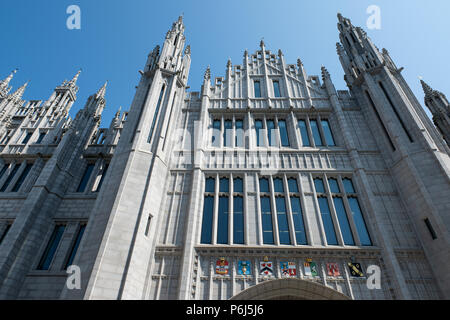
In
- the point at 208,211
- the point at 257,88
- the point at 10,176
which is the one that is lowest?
the point at 208,211

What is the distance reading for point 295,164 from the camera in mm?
17422

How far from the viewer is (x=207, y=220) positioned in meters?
15.3

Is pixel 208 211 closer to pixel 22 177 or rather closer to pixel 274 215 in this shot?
pixel 274 215

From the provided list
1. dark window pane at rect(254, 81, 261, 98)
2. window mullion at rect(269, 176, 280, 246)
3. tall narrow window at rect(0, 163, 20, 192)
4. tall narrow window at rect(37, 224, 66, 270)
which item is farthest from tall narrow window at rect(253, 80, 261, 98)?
tall narrow window at rect(0, 163, 20, 192)

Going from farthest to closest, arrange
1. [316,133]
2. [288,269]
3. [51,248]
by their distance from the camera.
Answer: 1. [316,133]
2. [51,248]
3. [288,269]

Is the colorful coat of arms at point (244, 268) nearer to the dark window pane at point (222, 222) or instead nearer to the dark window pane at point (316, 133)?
the dark window pane at point (222, 222)

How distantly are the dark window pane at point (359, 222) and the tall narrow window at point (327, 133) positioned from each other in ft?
15.9

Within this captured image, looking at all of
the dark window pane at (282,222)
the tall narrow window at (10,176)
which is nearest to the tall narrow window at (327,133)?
the dark window pane at (282,222)

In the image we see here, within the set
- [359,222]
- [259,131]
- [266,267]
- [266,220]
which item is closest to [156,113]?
[259,131]

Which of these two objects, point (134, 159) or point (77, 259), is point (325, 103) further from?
point (77, 259)

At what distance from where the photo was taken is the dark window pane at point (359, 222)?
14.2 m

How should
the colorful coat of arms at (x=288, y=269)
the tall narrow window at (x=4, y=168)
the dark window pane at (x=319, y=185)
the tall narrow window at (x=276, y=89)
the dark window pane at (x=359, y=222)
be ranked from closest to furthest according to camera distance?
the colorful coat of arms at (x=288, y=269) < the dark window pane at (x=359, y=222) < the dark window pane at (x=319, y=185) < the tall narrow window at (x=4, y=168) < the tall narrow window at (x=276, y=89)

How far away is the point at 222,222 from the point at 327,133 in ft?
34.3
